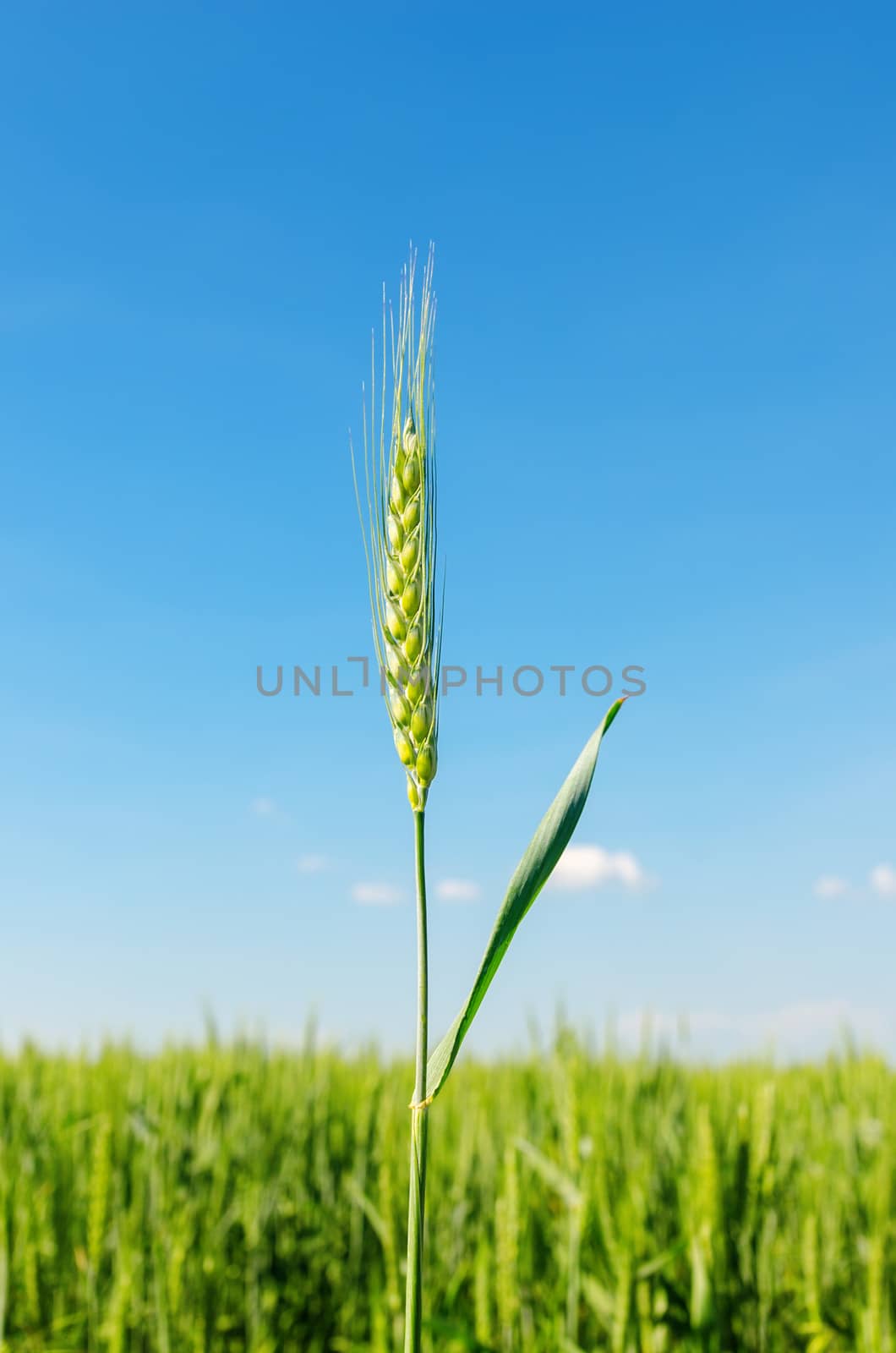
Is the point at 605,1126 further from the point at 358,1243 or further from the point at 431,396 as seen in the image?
the point at 431,396

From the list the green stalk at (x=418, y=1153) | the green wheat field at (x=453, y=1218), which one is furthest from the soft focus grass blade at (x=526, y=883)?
the green wheat field at (x=453, y=1218)

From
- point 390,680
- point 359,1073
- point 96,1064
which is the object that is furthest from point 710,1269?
point 96,1064

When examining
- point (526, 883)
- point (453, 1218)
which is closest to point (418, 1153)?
point (526, 883)

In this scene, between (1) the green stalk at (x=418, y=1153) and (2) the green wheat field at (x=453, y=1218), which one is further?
(2) the green wheat field at (x=453, y=1218)

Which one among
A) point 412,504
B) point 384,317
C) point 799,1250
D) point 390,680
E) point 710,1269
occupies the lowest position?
point 799,1250

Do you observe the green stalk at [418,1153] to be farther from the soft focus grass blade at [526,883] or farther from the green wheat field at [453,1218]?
the green wheat field at [453,1218]

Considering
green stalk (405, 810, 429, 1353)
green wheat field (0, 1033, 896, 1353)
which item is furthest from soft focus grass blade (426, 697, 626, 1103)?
green wheat field (0, 1033, 896, 1353)
